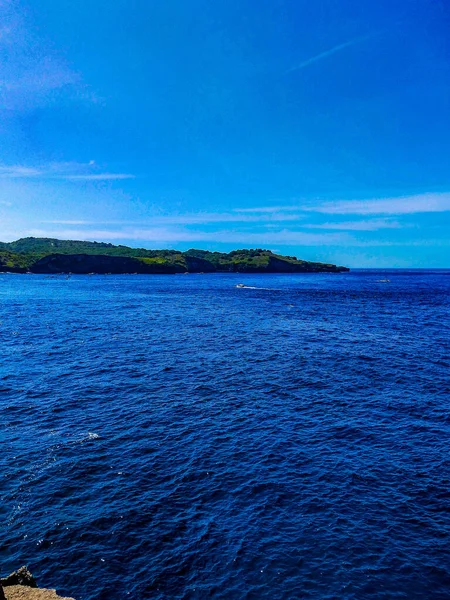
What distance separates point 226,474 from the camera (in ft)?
80.2

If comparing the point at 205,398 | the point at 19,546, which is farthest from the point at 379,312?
the point at 19,546

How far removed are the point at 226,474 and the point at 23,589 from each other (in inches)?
490

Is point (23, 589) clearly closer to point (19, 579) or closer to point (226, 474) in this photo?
point (19, 579)

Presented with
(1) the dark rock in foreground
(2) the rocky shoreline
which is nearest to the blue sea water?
(2) the rocky shoreline

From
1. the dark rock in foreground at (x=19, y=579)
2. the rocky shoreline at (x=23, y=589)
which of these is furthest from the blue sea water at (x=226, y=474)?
the dark rock in foreground at (x=19, y=579)

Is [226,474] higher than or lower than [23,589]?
lower

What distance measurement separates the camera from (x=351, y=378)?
143 ft

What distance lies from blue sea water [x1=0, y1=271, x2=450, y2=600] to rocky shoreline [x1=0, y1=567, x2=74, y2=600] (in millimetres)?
1800

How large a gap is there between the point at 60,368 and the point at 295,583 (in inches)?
1445

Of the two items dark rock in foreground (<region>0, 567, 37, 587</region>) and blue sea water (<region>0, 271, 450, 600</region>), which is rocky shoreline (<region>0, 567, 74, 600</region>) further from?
blue sea water (<region>0, 271, 450, 600</region>)

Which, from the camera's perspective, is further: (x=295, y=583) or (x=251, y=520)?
(x=251, y=520)

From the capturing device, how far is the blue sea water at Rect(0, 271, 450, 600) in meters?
17.2

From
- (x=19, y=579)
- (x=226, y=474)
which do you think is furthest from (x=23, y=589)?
(x=226, y=474)

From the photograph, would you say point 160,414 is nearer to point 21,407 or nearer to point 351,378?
point 21,407
